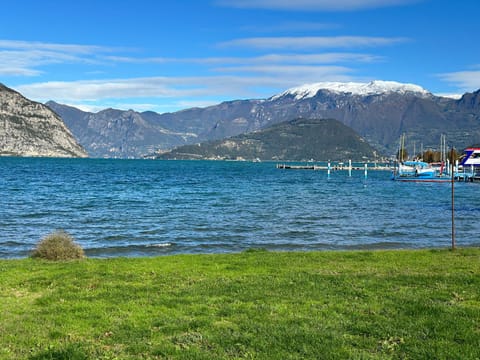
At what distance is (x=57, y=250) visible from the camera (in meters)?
20.9

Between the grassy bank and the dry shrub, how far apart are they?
2.17 meters

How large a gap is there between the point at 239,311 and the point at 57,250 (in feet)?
38.5

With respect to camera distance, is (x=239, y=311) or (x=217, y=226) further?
(x=217, y=226)

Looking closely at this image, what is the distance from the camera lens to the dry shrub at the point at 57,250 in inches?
822

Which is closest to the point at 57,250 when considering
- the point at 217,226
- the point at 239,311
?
the point at 239,311

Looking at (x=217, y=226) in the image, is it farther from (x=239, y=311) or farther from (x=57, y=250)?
(x=239, y=311)

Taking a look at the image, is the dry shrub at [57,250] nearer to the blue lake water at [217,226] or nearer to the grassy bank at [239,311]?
the grassy bank at [239,311]

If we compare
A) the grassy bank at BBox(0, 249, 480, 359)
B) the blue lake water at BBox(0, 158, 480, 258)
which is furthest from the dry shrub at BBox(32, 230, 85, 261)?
the blue lake water at BBox(0, 158, 480, 258)

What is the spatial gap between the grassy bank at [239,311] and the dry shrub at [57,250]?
2172 millimetres

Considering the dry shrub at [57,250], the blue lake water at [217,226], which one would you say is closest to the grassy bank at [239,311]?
the dry shrub at [57,250]

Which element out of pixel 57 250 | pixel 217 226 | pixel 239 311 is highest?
pixel 239 311

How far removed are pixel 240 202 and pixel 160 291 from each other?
4328 cm

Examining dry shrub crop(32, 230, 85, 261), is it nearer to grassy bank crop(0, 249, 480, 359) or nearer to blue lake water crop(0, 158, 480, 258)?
grassy bank crop(0, 249, 480, 359)

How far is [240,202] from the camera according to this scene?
5750 cm
